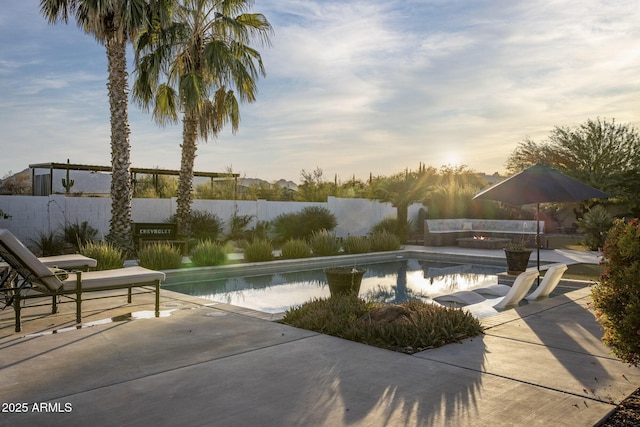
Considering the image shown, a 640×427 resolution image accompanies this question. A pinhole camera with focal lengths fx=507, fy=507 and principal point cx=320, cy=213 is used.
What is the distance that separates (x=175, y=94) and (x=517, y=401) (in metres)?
13.8

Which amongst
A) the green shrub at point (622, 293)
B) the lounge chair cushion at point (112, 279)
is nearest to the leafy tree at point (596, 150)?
the green shrub at point (622, 293)

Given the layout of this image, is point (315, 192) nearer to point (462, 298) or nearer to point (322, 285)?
point (322, 285)

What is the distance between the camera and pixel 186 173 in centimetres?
1503

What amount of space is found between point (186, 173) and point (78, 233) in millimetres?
3396

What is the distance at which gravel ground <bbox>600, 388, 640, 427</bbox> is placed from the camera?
3.02 meters

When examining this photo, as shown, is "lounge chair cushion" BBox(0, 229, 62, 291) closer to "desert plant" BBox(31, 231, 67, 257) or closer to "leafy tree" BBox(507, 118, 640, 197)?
"desert plant" BBox(31, 231, 67, 257)

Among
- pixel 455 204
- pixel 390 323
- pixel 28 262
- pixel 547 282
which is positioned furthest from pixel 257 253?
pixel 455 204

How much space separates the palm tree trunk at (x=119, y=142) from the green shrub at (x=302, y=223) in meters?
6.27

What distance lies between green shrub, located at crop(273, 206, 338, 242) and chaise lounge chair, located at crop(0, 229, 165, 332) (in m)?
11.3

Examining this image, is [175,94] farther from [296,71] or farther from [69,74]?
[296,71]

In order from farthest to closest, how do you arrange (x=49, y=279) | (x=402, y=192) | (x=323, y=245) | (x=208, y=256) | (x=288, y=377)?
1. (x=402, y=192)
2. (x=323, y=245)
3. (x=208, y=256)
4. (x=49, y=279)
5. (x=288, y=377)

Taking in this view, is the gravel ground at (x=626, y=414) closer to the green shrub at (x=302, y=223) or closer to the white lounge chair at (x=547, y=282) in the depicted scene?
the white lounge chair at (x=547, y=282)

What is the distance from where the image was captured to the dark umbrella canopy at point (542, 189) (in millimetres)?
8492

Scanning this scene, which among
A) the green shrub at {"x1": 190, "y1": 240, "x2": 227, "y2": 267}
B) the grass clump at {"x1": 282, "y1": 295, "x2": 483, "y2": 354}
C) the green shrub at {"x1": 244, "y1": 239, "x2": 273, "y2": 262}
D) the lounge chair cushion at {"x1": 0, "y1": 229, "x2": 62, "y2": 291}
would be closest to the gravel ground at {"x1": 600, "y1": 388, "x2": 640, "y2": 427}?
the grass clump at {"x1": 282, "y1": 295, "x2": 483, "y2": 354}
